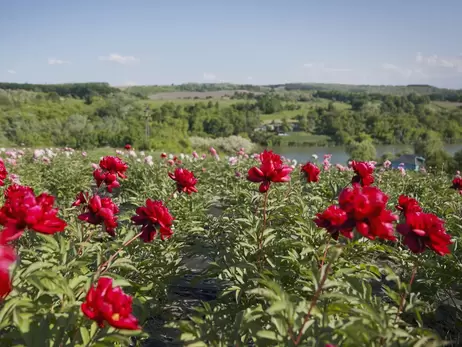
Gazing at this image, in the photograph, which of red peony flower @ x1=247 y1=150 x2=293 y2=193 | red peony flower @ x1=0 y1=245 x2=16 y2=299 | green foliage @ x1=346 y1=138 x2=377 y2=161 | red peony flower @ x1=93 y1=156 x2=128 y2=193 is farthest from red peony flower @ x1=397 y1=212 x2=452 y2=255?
green foliage @ x1=346 y1=138 x2=377 y2=161

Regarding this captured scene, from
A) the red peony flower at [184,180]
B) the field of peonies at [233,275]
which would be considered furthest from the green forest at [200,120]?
the field of peonies at [233,275]

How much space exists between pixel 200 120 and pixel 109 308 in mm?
83404

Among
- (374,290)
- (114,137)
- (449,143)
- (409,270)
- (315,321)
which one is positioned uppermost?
(315,321)

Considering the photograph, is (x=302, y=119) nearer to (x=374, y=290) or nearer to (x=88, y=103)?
(x=88, y=103)

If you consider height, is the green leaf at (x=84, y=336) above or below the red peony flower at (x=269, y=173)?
below

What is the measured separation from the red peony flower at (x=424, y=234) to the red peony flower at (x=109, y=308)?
1.21m

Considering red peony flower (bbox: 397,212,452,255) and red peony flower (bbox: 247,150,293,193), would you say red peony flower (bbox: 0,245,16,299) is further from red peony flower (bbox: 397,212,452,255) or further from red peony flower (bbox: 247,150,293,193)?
red peony flower (bbox: 247,150,293,193)

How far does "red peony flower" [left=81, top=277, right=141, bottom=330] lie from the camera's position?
4.17ft

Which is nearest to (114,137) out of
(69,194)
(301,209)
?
(69,194)

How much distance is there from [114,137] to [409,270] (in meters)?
45.3

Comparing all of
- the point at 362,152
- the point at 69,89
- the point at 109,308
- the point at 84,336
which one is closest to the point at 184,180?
the point at 84,336

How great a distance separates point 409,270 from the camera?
3047 mm

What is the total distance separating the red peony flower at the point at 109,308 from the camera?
1.27 m

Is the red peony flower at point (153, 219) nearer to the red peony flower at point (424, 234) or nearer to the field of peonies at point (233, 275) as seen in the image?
the field of peonies at point (233, 275)
